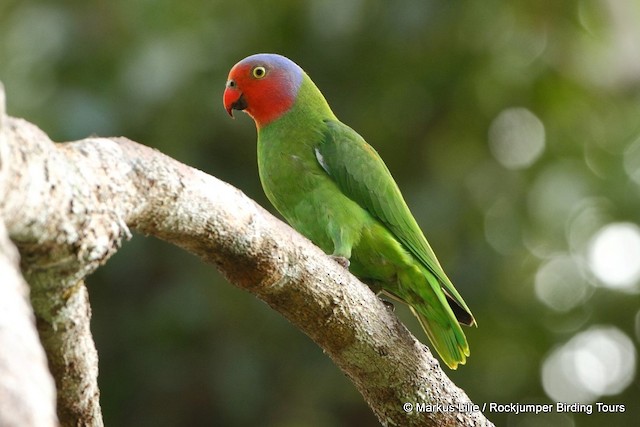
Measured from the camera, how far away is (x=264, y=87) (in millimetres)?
4207

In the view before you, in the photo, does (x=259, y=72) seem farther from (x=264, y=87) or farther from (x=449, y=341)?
(x=449, y=341)

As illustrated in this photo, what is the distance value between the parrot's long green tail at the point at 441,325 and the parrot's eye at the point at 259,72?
129 centimetres

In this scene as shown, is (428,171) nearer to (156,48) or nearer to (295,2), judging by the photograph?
(295,2)

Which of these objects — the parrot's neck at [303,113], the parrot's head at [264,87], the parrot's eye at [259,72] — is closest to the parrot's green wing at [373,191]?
the parrot's neck at [303,113]

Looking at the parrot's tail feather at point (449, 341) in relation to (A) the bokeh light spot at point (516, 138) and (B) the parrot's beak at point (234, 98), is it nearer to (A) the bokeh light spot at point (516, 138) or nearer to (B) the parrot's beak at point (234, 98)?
(B) the parrot's beak at point (234, 98)

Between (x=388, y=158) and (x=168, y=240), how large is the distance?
434 centimetres

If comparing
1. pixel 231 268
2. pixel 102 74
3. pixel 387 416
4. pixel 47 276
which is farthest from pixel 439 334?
pixel 102 74

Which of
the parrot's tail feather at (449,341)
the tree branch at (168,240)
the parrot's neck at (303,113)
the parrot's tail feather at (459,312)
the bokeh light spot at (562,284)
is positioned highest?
the bokeh light spot at (562,284)

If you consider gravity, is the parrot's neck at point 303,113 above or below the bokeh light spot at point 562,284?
below

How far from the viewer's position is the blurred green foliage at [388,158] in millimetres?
5859

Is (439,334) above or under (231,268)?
above

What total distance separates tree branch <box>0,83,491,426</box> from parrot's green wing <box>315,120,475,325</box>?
762mm

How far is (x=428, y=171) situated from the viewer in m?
6.40

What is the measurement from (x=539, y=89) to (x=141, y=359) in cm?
363
